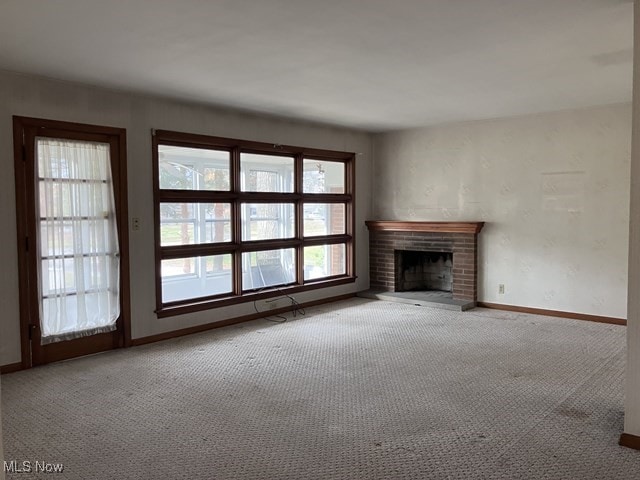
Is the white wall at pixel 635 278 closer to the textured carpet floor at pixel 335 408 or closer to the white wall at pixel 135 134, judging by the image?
the textured carpet floor at pixel 335 408

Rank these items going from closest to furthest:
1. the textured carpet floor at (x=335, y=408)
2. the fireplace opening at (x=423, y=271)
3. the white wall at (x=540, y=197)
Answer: the textured carpet floor at (x=335, y=408)
the white wall at (x=540, y=197)
the fireplace opening at (x=423, y=271)

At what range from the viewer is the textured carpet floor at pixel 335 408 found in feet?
8.65

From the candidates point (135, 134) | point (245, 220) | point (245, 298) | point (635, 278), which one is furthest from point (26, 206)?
point (635, 278)

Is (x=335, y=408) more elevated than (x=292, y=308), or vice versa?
(x=292, y=308)

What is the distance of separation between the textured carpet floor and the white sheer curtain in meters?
0.42

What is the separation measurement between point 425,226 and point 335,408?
159 inches

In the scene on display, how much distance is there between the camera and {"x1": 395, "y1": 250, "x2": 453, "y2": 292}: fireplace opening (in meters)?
7.42

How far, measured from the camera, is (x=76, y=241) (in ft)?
14.8

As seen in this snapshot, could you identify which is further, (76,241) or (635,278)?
(76,241)

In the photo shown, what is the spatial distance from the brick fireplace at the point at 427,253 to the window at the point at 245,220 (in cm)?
47

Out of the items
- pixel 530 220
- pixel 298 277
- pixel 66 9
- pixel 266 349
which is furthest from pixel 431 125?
pixel 66 9

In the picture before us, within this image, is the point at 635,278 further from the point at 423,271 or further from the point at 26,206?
the point at 423,271

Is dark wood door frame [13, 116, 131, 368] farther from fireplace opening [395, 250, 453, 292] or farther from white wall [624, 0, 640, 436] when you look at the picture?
fireplace opening [395, 250, 453, 292]

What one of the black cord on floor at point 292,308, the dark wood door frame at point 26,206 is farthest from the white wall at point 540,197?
the dark wood door frame at point 26,206
